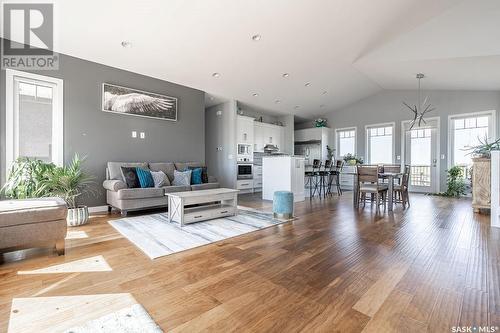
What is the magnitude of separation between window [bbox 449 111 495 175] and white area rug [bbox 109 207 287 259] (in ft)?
19.7

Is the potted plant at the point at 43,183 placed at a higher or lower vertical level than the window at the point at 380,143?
lower

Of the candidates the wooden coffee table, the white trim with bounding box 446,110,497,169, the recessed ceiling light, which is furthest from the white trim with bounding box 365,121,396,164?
the recessed ceiling light

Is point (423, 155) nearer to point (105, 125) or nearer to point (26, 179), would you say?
point (105, 125)

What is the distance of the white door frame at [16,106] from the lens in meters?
3.48

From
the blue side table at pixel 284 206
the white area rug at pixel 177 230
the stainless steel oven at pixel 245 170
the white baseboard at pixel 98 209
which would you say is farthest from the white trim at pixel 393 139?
the white baseboard at pixel 98 209

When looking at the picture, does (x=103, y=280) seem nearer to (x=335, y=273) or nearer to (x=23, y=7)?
(x=335, y=273)

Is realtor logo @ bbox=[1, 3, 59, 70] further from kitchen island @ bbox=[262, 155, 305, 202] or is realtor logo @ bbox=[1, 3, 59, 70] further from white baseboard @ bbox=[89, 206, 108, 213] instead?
kitchen island @ bbox=[262, 155, 305, 202]

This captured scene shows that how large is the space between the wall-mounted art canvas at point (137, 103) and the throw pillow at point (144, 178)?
1.33 metres

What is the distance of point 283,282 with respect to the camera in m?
1.65

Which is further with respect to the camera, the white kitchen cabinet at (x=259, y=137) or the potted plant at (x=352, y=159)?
the potted plant at (x=352, y=159)

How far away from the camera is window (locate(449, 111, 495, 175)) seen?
593 centimetres

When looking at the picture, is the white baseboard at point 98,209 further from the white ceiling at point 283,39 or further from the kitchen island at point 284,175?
the kitchen island at point 284,175

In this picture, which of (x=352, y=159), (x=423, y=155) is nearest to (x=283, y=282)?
(x=352, y=159)

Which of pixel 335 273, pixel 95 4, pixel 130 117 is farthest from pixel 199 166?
pixel 335 273
